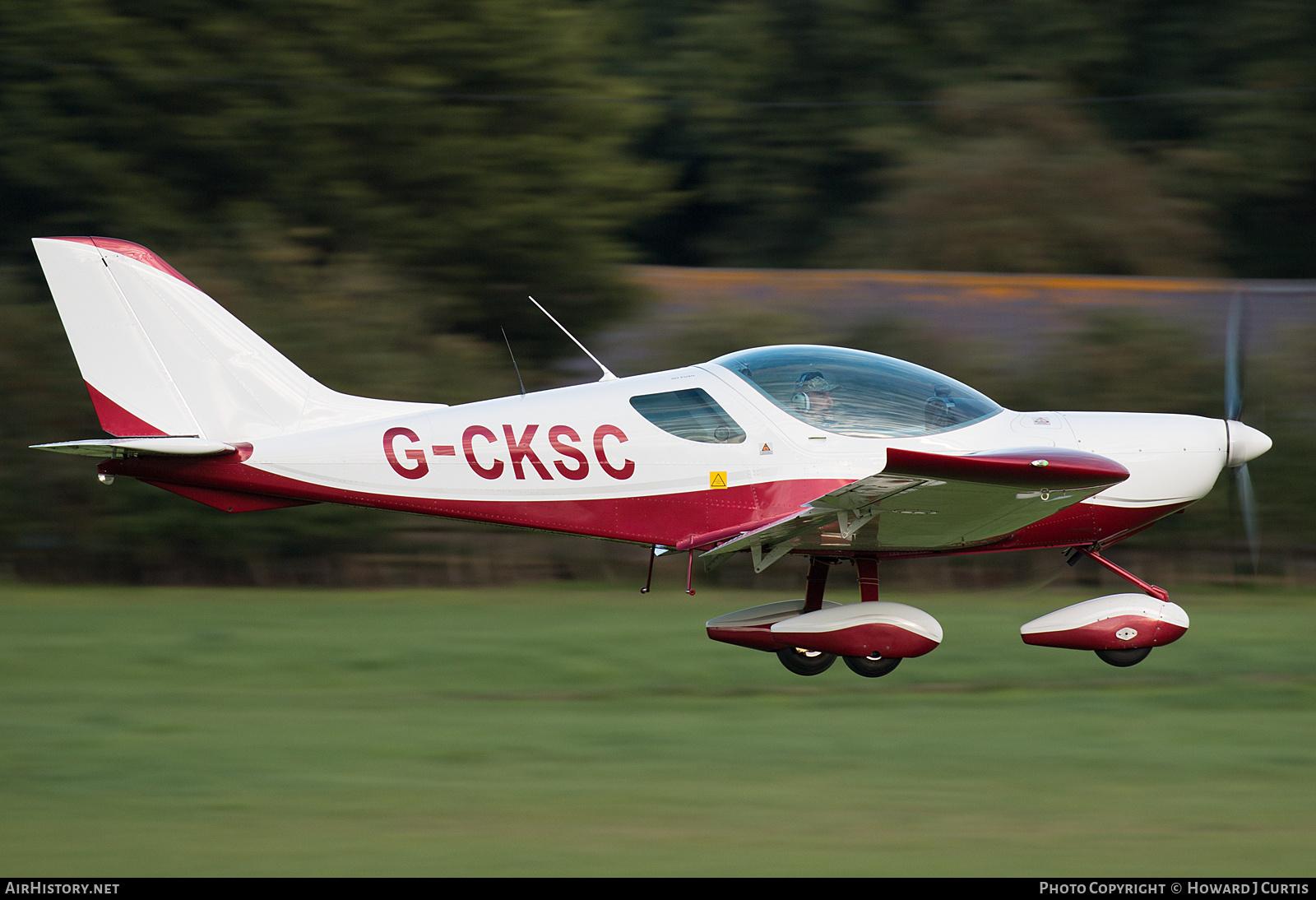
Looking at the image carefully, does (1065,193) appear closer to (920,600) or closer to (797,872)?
(920,600)

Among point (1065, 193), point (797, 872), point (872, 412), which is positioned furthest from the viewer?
A: point (1065, 193)

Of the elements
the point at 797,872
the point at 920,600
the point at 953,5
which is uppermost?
the point at 953,5

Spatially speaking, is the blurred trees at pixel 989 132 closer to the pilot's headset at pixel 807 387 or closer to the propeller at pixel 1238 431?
the propeller at pixel 1238 431

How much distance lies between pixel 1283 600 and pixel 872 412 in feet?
19.1

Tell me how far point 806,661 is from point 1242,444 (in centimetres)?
273

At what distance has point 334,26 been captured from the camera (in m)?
14.3

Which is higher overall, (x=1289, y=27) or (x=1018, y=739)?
(x=1289, y=27)

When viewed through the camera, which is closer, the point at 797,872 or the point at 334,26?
the point at 797,872

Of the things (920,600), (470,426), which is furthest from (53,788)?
(920,600)

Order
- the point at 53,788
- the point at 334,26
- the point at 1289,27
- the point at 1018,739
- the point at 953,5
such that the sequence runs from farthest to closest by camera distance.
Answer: the point at 953,5 < the point at 1289,27 < the point at 334,26 < the point at 1018,739 < the point at 53,788

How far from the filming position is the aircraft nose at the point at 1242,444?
295 inches

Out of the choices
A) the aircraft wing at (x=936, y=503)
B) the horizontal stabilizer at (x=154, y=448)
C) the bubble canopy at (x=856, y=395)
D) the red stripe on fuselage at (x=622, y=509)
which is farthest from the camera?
the red stripe on fuselage at (x=622, y=509)

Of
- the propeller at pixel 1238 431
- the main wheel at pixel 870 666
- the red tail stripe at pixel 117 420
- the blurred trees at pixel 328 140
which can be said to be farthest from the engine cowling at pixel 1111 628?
the blurred trees at pixel 328 140

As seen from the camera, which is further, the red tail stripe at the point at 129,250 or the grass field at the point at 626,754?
the red tail stripe at the point at 129,250
